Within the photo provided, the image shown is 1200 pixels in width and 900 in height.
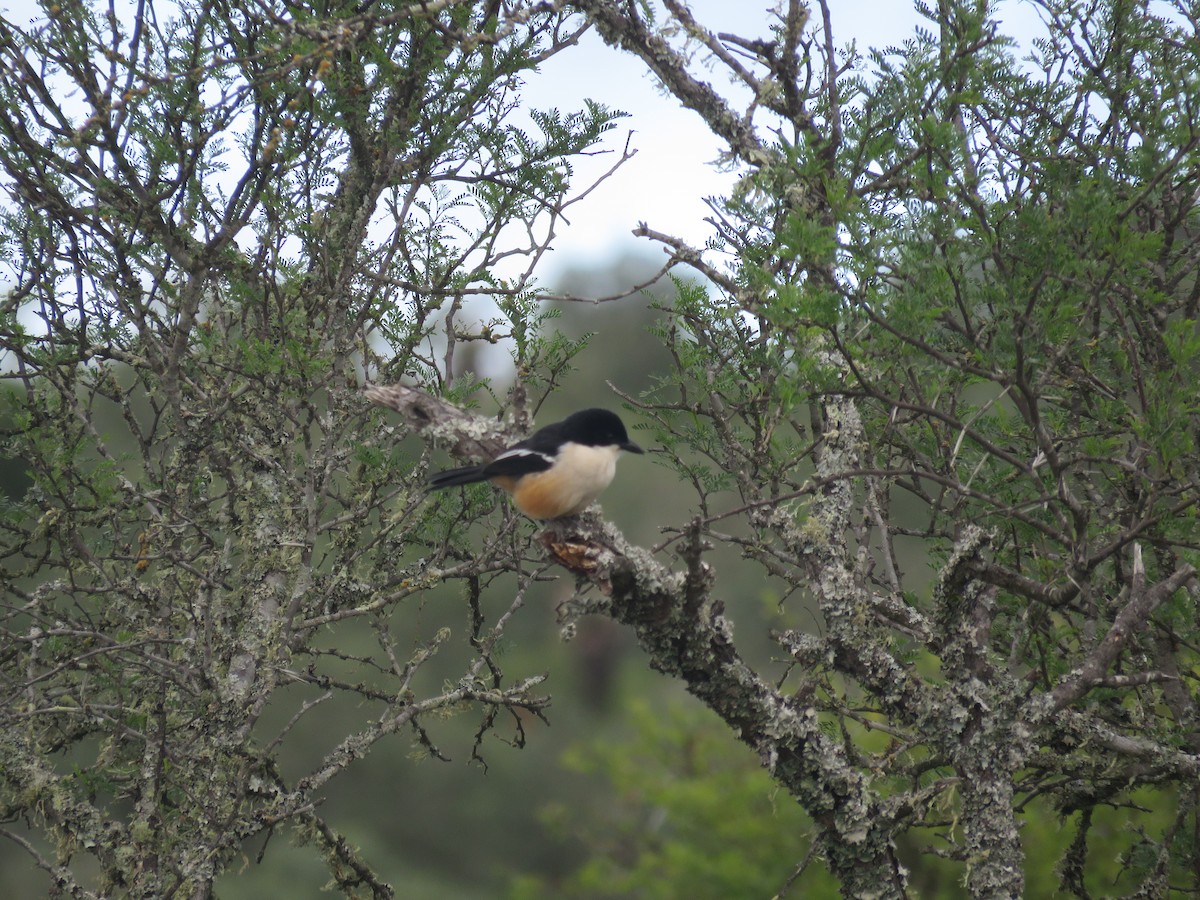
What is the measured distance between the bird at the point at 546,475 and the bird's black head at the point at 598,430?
0.16m

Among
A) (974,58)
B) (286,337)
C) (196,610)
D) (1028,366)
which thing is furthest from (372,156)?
(1028,366)

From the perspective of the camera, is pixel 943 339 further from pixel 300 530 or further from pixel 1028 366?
pixel 300 530

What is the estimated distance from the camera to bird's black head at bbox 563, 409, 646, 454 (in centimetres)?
417

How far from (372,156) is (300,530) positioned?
1.47 metres

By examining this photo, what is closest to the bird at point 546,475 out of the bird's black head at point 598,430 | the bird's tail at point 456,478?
the bird's tail at point 456,478

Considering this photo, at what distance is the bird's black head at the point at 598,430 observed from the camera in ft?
13.7

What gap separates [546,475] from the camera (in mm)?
3615

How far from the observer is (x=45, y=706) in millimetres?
3943

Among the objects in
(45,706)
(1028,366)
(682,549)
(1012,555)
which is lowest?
(45,706)

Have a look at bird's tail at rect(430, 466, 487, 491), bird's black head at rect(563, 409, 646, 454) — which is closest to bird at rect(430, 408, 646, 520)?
bird's tail at rect(430, 466, 487, 491)

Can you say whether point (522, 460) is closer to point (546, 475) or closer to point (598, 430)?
point (546, 475)

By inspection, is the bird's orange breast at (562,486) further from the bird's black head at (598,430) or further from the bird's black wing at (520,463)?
the bird's black head at (598,430)

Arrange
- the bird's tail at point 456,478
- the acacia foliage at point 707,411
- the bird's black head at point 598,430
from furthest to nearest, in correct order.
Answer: the bird's black head at point 598,430 → the bird's tail at point 456,478 → the acacia foliage at point 707,411

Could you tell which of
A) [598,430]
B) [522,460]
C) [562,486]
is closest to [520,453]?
[522,460]
